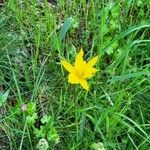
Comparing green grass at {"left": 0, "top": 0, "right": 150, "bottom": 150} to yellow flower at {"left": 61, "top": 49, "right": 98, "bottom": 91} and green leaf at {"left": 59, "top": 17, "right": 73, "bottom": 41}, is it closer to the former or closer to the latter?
green leaf at {"left": 59, "top": 17, "right": 73, "bottom": 41}

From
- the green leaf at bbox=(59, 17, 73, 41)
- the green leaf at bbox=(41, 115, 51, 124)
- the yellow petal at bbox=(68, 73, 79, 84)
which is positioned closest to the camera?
the yellow petal at bbox=(68, 73, 79, 84)

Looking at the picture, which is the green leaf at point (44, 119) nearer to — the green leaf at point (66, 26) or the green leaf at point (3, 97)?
the green leaf at point (3, 97)

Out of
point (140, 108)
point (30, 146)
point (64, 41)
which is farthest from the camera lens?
point (64, 41)

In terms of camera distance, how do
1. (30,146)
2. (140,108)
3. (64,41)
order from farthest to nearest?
(64,41) → (140,108) → (30,146)

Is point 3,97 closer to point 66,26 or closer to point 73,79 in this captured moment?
point 73,79

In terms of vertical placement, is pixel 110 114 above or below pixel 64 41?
below

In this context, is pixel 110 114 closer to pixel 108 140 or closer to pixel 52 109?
pixel 108 140

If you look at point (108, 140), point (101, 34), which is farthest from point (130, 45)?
point (108, 140)

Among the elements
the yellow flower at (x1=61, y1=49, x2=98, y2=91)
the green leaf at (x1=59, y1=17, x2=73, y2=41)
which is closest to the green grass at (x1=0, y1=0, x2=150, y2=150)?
the green leaf at (x1=59, y1=17, x2=73, y2=41)
